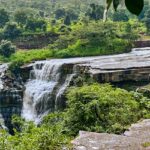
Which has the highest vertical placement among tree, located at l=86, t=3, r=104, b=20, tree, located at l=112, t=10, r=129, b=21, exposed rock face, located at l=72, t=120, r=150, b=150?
tree, located at l=86, t=3, r=104, b=20

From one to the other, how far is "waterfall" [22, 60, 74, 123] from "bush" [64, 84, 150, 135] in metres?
7.61

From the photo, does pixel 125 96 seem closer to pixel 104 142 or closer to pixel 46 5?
pixel 104 142

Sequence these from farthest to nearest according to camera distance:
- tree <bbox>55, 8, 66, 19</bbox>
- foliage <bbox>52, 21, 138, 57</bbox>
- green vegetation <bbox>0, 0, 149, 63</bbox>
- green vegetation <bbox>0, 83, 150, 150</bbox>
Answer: tree <bbox>55, 8, 66, 19</bbox> < green vegetation <bbox>0, 0, 149, 63</bbox> < foliage <bbox>52, 21, 138, 57</bbox> < green vegetation <bbox>0, 83, 150, 150</bbox>

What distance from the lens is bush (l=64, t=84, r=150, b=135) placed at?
37.1 ft

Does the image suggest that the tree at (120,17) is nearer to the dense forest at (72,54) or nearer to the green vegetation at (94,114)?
the dense forest at (72,54)

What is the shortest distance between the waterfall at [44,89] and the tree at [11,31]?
41.3ft

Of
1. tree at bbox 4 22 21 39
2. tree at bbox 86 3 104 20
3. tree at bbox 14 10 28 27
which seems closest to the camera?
tree at bbox 4 22 21 39

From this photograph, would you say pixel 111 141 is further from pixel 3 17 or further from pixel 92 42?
pixel 3 17

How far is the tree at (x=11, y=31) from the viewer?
118 feet

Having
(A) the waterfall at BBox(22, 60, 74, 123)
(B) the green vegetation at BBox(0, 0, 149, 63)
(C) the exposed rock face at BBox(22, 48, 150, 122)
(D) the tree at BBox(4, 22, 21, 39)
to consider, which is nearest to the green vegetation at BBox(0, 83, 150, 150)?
(C) the exposed rock face at BBox(22, 48, 150, 122)

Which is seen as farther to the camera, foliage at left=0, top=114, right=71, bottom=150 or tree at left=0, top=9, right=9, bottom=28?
tree at left=0, top=9, right=9, bottom=28

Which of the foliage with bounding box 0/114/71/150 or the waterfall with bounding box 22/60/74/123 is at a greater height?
the foliage with bounding box 0/114/71/150


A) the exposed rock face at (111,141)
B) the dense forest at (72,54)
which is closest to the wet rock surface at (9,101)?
the dense forest at (72,54)

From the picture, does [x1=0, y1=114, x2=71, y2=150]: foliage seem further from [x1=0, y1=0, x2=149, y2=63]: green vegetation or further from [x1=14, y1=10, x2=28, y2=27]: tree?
[x1=14, y1=10, x2=28, y2=27]: tree
